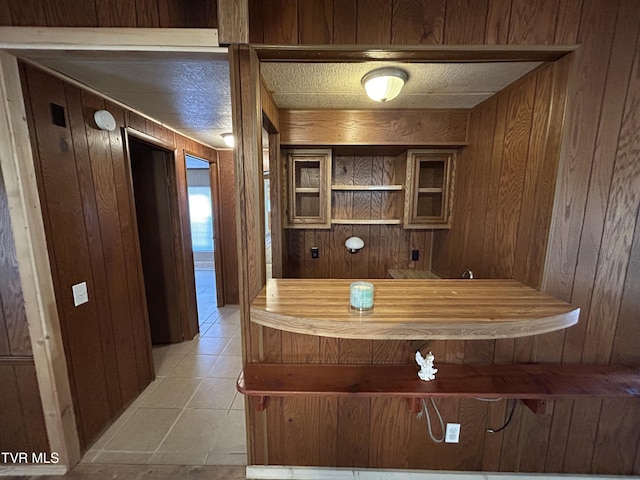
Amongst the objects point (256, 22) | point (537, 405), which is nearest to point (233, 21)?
point (256, 22)

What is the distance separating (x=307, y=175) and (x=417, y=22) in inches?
52.0

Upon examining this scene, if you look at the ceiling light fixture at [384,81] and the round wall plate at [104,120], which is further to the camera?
the round wall plate at [104,120]

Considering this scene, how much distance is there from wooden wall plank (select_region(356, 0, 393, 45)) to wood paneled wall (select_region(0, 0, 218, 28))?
0.62 m

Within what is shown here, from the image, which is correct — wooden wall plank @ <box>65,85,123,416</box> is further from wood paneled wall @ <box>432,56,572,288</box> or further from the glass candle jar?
wood paneled wall @ <box>432,56,572,288</box>

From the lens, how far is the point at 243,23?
961 millimetres

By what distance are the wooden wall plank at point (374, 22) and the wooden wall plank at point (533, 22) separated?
0.50 m

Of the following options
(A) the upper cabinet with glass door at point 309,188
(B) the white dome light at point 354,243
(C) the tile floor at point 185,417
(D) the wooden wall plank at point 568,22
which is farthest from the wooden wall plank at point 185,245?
(D) the wooden wall plank at point 568,22

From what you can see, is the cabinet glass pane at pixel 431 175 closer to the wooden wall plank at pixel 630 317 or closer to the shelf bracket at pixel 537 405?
the wooden wall plank at pixel 630 317

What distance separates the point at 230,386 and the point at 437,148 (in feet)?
8.61

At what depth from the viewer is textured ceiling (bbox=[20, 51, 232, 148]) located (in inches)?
46.6

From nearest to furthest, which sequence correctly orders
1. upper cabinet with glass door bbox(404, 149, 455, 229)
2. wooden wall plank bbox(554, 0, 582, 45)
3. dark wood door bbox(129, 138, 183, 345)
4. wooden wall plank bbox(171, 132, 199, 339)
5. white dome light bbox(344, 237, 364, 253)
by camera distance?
wooden wall plank bbox(554, 0, 582, 45)
upper cabinet with glass door bbox(404, 149, 455, 229)
white dome light bbox(344, 237, 364, 253)
dark wood door bbox(129, 138, 183, 345)
wooden wall plank bbox(171, 132, 199, 339)

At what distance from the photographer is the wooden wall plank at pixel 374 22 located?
3.41 ft

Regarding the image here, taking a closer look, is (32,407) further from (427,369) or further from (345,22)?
(345,22)

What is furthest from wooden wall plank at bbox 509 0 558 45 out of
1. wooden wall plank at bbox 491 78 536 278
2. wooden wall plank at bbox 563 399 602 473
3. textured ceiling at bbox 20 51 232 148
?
wooden wall plank at bbox 563 399 602 473
